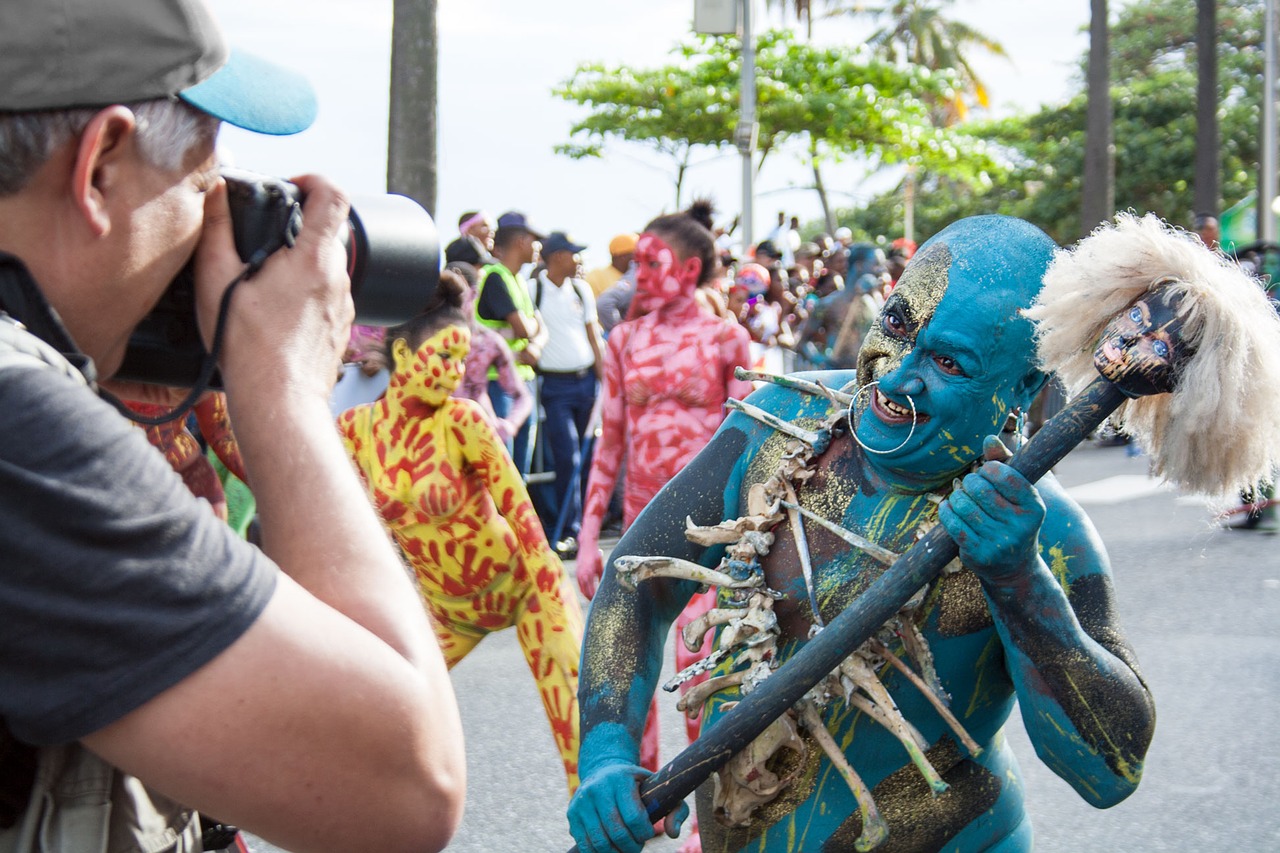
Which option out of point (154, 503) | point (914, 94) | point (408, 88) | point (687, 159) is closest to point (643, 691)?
point (154, 503)

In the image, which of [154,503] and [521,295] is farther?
[521,295]

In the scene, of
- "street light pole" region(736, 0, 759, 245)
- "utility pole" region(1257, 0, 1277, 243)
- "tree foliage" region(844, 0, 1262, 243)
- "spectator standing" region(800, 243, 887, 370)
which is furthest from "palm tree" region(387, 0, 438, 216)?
"tree foliage" region(844, 0, 1262, 243)

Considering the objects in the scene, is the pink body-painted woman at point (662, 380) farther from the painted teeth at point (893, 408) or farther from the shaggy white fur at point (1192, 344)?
the shaggy white fur at point (1192, 344)

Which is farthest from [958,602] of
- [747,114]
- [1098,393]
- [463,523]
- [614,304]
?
[747,114]

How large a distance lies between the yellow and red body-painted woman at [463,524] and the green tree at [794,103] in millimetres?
21901

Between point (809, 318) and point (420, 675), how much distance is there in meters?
9.80

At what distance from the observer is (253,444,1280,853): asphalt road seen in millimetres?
4309

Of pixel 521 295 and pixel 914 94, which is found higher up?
pixel 914 94

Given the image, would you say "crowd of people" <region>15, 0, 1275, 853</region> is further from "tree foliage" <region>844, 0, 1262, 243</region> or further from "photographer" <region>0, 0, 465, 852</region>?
"tree foliage" <region>844, 0, 1262, 243</region>

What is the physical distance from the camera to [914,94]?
26219 mm

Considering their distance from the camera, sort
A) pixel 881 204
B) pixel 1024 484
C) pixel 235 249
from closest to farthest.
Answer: pixel 235 249 < pixel 1024 484 < pixel 881 204

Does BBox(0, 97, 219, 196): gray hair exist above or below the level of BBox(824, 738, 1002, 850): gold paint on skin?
above

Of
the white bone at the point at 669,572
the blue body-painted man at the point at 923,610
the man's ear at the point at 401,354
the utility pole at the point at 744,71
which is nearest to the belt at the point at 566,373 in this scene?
the man's ear at the point at 401,354

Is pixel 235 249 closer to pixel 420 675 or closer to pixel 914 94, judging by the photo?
pixel 420 675
